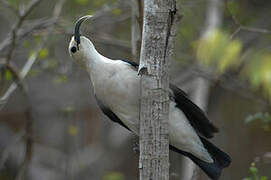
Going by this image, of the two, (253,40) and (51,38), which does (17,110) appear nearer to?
(51,38)

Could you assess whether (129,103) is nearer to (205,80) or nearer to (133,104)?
(133,104)

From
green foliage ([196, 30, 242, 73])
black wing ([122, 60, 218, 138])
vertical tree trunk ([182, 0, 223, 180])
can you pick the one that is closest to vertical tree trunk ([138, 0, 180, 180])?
black wing ([122, 60, 218, 138])

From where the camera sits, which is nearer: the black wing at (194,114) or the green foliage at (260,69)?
the black wing at (194,114)

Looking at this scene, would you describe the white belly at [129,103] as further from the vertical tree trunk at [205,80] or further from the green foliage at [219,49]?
the vertical tree trunk at [205,80]

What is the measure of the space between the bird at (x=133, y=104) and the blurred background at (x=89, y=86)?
26.7 inches

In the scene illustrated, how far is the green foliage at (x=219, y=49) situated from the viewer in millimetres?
5032

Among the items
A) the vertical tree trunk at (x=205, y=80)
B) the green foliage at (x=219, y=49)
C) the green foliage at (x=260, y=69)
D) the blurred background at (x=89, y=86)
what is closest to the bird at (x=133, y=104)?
the blurred background at (x=89, y=86)

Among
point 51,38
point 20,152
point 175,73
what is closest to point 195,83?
point 175,73

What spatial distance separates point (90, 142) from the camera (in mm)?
9547

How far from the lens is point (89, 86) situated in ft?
28.4

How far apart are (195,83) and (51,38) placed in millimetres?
2084

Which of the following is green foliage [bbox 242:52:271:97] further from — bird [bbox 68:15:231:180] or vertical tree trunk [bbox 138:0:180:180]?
vertical tree trunk [bbox 138:0:180:180]

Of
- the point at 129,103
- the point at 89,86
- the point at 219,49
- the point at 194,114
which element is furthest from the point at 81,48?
the point at 89,86

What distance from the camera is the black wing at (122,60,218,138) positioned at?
3.89m
